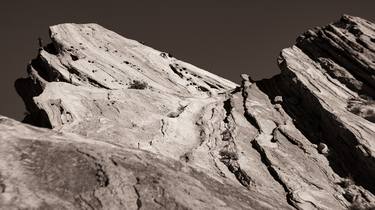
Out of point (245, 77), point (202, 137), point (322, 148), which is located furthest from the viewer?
point (245, 77)

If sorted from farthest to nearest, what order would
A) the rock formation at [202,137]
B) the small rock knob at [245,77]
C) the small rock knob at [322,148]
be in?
the small rock knob at [245,77] → the small rock knob at [322,148] → the rock formation at [202,137]

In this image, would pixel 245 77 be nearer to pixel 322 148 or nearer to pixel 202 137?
pixel 322 148

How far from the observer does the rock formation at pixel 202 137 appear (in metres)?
21.5

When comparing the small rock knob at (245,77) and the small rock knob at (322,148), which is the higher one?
the small rock knob at (245,77)

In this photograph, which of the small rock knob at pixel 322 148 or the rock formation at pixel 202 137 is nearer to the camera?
the rock formation at pixel 202 137

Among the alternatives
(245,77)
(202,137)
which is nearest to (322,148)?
(202,137)

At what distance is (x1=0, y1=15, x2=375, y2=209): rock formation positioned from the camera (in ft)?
70.7

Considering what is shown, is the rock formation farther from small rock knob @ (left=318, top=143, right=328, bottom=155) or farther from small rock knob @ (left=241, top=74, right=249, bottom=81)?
small rock knob @ (left=241, top=74, right=249, bottom=81)

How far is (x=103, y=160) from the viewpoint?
22578 mm

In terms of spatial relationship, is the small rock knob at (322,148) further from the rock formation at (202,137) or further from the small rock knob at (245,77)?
the small rock knob at (245,77)

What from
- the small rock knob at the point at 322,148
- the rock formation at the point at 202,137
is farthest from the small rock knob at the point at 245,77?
the small rock knob at the point at 322,148

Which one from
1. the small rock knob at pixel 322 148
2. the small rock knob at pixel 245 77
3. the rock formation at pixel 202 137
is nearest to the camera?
the rock formation at pixel 202 137

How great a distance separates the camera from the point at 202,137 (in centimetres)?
3781

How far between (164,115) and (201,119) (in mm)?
3176
